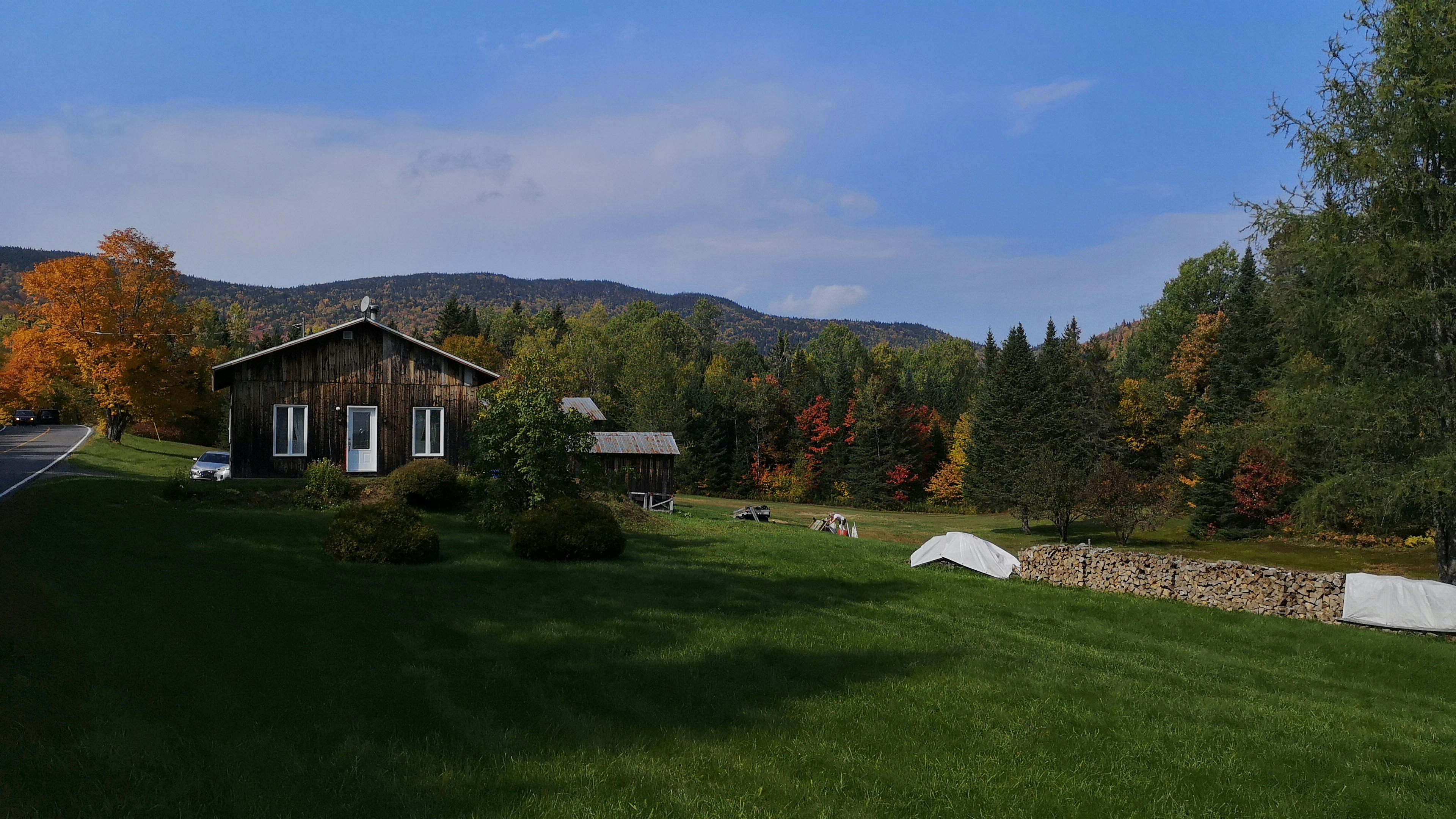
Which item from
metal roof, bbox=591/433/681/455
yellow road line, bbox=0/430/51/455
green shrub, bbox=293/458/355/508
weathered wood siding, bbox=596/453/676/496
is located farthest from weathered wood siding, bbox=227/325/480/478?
yellow road line, bbox=0/430/51/455

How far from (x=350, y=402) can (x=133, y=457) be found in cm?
1827

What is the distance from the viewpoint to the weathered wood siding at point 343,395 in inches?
1112

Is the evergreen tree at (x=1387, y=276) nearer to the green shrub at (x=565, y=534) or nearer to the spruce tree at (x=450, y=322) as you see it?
the green shrub at (x=565, y=534)

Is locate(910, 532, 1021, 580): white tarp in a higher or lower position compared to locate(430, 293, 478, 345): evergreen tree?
lower

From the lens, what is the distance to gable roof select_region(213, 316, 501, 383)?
91.4 feet

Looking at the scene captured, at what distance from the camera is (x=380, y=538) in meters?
15.6

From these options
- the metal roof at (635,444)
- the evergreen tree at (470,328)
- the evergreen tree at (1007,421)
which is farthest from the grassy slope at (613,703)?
the evergreen tree at (470,328)

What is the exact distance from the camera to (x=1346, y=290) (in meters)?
24.2

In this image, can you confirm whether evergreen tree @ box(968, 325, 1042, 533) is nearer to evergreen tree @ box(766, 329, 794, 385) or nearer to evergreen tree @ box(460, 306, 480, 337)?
evergreen tree @ box(766, 329, 794, 385)

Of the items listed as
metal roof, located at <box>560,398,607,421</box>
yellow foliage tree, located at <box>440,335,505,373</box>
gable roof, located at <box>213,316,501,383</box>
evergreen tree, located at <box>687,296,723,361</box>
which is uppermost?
evergreen tree, located at <box>687,296,723,361</box>

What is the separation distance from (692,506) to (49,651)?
153 ft

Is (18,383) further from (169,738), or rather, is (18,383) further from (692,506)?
(169,738)

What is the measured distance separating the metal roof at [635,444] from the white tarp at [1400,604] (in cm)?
2685

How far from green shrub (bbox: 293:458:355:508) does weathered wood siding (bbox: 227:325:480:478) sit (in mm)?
4883
